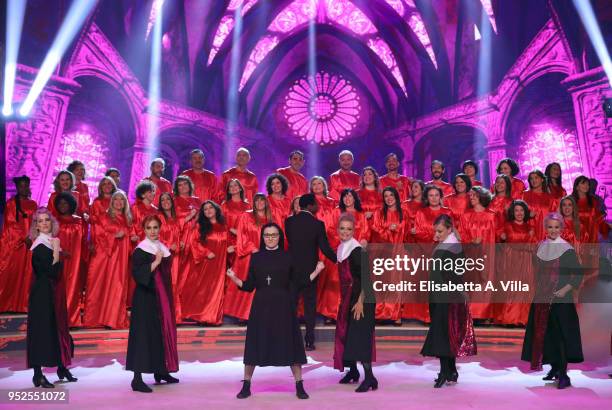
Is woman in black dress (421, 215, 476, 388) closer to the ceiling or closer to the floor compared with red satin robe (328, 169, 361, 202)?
closer to the floor

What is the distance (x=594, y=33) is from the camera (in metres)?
10.8

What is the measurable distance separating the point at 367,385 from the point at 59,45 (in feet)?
28.1

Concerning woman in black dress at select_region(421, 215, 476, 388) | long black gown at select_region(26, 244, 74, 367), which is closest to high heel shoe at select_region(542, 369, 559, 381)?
woman in black dress at select_region(421, 215, 476, 388)

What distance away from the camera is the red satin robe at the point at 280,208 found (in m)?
7.95

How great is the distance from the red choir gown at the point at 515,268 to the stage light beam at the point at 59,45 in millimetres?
7109

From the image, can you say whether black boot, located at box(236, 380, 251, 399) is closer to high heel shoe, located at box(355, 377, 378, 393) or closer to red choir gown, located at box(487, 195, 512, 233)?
high heel shoe, located at box(355, 377, 378, 393)

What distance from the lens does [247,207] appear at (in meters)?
8.16

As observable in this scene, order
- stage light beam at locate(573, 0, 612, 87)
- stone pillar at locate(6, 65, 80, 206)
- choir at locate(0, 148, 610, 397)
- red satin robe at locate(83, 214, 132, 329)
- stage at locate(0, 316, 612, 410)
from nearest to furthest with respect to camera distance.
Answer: stage at locate(0, 316, 612, 410)
red satin robe at locate(83, 214, 132, 329)
choir at locate(0, 148, 610, 397)
stone pillar at locate(6, 65, 80, 206)
stage light beam at locate(573, 0, 612, 87)

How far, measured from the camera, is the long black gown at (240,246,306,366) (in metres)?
4.81

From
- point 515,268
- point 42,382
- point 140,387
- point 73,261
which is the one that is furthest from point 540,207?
point 42,382

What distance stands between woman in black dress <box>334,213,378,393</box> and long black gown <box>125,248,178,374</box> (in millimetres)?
1354

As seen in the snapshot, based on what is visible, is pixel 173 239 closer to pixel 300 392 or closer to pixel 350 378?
pixel 350 378

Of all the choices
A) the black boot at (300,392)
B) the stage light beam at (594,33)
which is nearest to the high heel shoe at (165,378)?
the black boot at (300,392)

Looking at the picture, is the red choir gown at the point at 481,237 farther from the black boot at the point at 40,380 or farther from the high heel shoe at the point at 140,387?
the black boot at the point at 40,380
